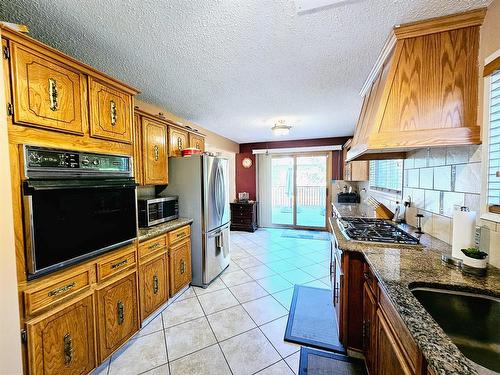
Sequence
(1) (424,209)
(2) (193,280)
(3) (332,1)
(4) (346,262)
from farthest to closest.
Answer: (2) (193,280) < (1) (424,209) < (4) (346,262) < (3) (332,1)

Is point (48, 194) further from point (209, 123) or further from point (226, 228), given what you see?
point (209, 123)

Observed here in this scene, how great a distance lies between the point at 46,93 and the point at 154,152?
1.31 meters

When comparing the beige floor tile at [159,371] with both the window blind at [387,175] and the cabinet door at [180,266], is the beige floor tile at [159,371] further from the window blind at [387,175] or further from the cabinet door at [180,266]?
the window blind at [387,175]

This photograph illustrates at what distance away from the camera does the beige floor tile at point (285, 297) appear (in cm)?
243

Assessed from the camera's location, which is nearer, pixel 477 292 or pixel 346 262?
pixel 477 292

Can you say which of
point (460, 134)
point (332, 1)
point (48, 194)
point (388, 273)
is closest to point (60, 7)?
point (48, 194)

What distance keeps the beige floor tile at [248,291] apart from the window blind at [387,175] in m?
2.08

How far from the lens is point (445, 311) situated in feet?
3.45

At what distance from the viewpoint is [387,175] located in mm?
2992

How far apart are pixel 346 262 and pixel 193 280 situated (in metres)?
2.04

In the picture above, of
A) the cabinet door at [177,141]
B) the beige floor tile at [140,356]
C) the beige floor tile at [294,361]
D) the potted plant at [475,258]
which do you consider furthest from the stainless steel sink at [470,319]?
the cabinet door at [177,141]

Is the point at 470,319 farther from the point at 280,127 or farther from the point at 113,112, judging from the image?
the point at 280,127

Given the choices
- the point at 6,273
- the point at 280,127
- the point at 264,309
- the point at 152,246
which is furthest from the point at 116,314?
the point at 280,127

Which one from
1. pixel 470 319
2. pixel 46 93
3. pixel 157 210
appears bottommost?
pixel 470 319
